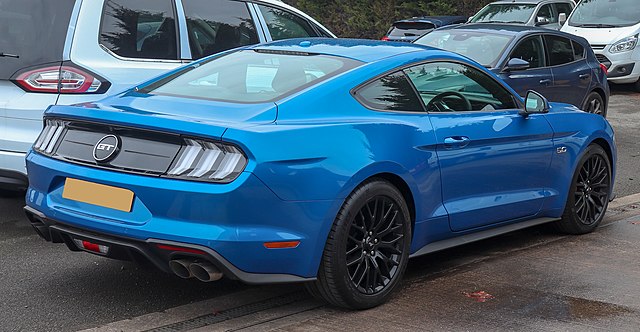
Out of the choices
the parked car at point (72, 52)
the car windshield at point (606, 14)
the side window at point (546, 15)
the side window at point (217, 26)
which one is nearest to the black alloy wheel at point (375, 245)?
the parked car at point (72, 52)

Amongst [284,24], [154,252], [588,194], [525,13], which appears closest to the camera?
[154,252]

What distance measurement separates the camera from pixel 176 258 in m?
4.52

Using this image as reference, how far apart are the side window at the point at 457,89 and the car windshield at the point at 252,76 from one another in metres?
0.48

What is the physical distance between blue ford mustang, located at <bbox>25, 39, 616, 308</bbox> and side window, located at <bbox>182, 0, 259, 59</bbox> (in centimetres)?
170

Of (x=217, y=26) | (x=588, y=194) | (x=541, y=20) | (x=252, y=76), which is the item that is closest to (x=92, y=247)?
(x=252, y=76)

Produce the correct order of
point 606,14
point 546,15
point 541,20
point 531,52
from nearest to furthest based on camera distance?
point 531,52 → point 606,14 → point 541,20 → point 546,15

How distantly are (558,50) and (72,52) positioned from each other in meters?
7.01

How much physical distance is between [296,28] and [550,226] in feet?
10.0

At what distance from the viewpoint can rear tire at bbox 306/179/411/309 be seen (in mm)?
4805

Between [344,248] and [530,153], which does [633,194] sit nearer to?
[530,153]

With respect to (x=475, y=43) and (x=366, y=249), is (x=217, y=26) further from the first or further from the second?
(x=475, y=43)

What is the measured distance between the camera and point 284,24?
8609mm

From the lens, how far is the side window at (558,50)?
1167cm

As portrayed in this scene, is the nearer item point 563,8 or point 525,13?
point 525,13
